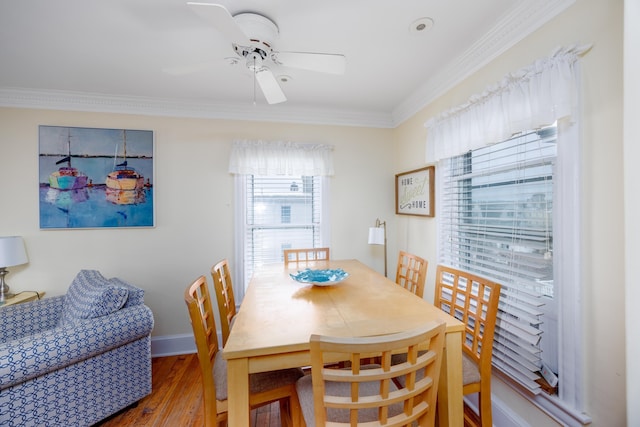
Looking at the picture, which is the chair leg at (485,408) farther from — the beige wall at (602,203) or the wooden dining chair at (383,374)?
the wooden dining chair at (383,374)

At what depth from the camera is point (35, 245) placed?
7.95 ft

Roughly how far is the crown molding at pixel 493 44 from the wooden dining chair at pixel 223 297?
2.24 metres

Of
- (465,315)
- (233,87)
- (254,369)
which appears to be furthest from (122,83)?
(465,315)

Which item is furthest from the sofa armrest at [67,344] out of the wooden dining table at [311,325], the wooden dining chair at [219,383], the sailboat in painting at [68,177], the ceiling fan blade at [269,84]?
the ceiling fan blade at [269,84]

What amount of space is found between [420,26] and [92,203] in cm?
306

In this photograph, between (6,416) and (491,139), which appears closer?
(6,416)

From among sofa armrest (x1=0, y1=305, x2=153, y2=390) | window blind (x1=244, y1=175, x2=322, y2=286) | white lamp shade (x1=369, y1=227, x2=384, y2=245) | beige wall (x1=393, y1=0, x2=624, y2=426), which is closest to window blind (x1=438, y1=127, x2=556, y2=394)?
beige wall (x1=393, y1=0, x2=624, y2=426)

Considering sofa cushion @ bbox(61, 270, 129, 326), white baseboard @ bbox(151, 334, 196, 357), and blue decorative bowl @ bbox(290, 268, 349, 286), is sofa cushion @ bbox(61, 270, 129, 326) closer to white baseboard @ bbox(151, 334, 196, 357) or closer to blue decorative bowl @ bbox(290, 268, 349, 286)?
white baseboard @ bbox(151, 334, 196, 357)

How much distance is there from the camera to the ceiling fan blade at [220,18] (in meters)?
1.03

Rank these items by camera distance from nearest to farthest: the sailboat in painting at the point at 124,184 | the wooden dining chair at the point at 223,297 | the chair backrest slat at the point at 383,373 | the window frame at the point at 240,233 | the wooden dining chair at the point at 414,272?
the chair backrest slat at the point at 383,373
the wooden dining chair at the point at 223,297
the wooden dining chair at the point at 414,272
the sailboat in painting at the point at 124,184
the window frame at the point at 240,233

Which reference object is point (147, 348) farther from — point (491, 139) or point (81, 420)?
point (491, 139)

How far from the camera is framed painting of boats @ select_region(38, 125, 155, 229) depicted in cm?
243

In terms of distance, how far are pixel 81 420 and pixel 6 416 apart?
37 cm

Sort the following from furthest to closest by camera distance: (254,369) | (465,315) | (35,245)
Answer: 1. (35,245)
2. (465,315)
3. (254,369)
